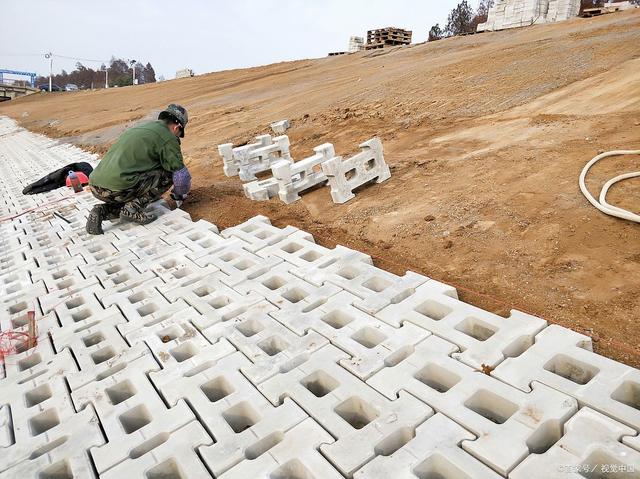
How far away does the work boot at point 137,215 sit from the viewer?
5.36 metres

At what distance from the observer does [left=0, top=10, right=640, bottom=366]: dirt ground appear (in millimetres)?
3166

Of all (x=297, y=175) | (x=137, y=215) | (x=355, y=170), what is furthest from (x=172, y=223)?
(x=355, y=170)

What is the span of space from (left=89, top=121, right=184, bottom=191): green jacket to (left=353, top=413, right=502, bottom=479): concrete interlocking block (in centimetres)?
424

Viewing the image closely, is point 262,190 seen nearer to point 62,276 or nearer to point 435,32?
point 62,276

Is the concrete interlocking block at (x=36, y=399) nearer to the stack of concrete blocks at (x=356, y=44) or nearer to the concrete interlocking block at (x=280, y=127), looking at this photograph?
the concrete interlocking block at (x=280, y=127)

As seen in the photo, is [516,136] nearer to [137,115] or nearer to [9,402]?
[9,402]

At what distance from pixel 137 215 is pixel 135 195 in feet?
0.81

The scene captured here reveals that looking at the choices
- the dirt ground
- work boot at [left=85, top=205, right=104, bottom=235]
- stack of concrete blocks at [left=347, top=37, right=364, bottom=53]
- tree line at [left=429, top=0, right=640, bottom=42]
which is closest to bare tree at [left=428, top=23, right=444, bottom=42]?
tree line at [left=429, top=0, right=640, bottom=42]

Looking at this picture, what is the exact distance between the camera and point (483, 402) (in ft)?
7.34

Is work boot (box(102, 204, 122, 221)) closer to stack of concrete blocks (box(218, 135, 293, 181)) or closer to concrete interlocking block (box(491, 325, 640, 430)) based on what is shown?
stack of concrete blocks (box(218, 135, 293, 181))

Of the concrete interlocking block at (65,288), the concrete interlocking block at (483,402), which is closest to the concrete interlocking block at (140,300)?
the concrete interlocking block at (65,288)

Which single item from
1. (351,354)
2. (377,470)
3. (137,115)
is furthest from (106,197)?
(137,115)

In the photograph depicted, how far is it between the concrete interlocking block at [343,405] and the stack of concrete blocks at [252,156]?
14.1 ft

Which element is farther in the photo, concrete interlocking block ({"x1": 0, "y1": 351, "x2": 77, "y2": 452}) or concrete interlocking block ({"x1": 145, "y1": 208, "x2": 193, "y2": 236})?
concrete interlocking block ({"x1": 145, "y1": 208, "x2": 193, "y2": 236})
